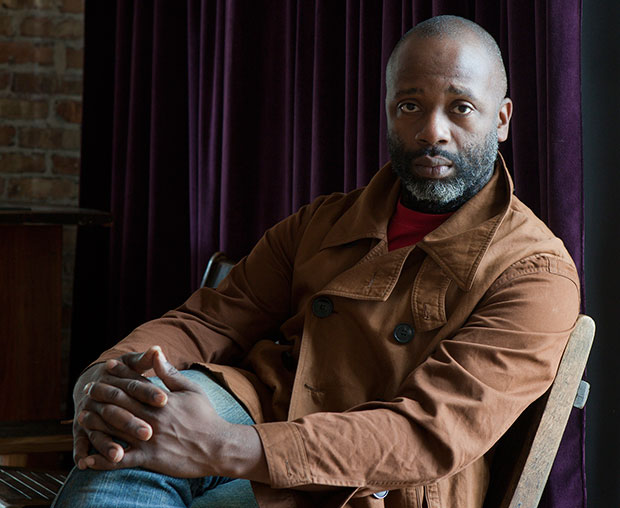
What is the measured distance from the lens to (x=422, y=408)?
1421 mm

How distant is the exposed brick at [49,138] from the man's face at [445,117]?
235 centimetres

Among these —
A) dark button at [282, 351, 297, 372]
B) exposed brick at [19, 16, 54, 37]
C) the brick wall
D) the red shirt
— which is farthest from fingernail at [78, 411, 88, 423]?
exposed brick at [19, 16, 54, 37]

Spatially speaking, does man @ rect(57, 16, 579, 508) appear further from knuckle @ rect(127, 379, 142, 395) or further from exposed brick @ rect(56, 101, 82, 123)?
exposed brick @ rect(56, 101, 82, 123)

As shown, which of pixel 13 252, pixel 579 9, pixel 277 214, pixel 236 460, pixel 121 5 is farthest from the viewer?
pixel 121 5

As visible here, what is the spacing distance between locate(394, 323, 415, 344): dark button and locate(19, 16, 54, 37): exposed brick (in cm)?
273

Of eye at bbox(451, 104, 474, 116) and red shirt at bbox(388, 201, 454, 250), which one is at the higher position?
eye at bbox(451, 104, 474, 116)

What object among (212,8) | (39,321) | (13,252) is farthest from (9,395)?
(212,8)

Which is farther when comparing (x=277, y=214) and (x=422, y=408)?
(x=277, y=214)

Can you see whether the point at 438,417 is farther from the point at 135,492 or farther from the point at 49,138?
the point at 49,138

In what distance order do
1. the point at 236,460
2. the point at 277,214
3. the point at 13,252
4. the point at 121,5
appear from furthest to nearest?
the point at 121,5 → the point at 13,252 → the point at 277,214 → the point at 236,460

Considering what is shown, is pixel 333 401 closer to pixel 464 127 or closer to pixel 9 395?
pixel 464 127

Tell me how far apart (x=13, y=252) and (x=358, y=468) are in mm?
1963

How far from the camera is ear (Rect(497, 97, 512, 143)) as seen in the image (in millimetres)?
1791

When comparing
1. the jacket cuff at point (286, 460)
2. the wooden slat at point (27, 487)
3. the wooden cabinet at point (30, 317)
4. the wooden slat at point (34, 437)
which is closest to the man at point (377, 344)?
the jacket cuff at point (286, 460)
